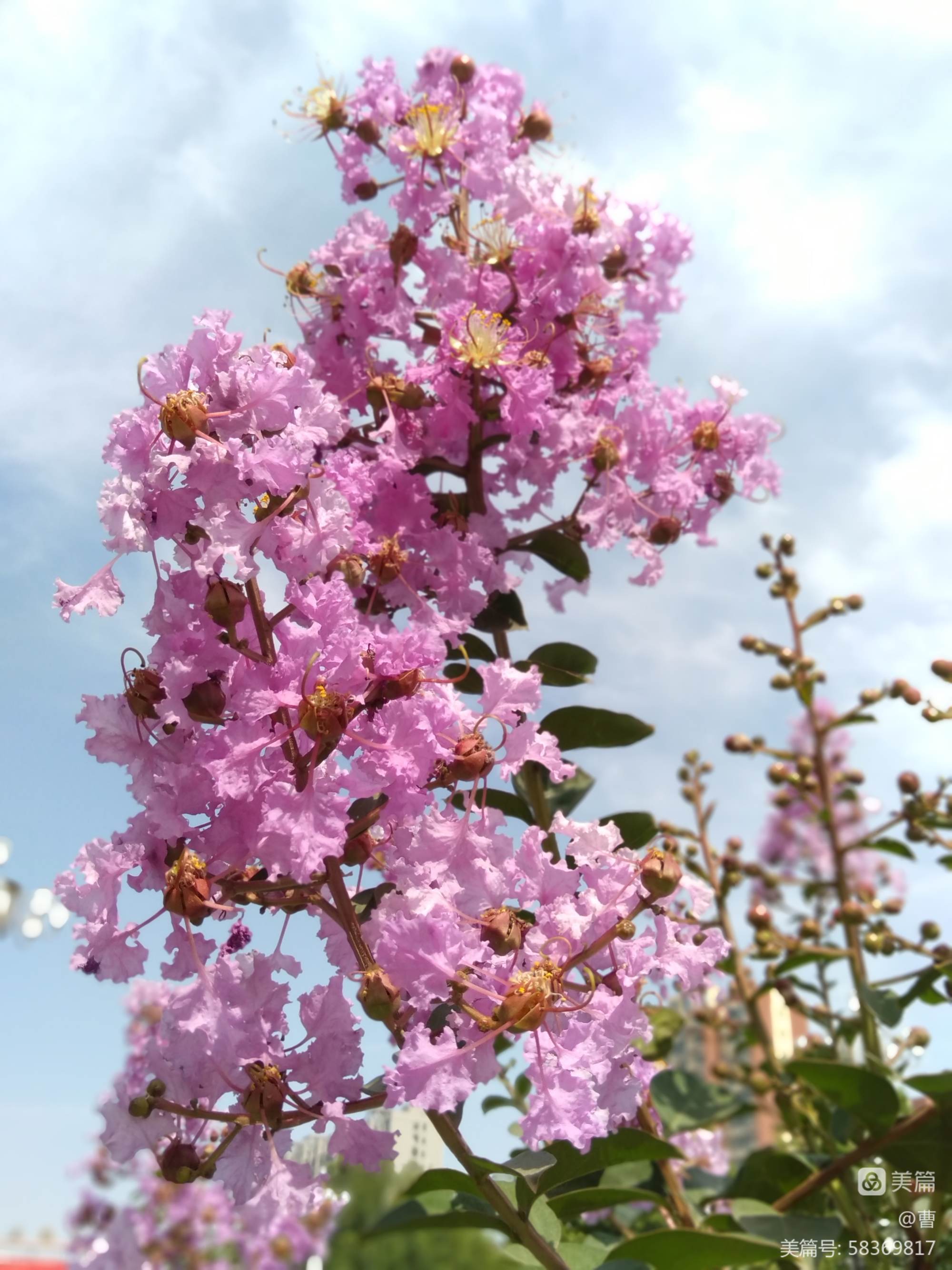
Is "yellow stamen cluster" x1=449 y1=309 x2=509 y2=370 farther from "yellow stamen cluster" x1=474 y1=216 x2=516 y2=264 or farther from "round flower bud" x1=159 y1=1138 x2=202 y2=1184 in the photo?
"round flower bud" x1=159 y1=1138 x2=202 y2=1184

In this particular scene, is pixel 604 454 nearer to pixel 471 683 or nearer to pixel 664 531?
pixel 664 531

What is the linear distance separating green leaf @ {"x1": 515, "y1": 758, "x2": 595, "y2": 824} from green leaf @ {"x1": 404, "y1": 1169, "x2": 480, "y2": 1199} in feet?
1.55

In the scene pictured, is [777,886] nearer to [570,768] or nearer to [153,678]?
[570,768]

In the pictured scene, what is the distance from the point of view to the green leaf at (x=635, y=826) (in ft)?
4.75

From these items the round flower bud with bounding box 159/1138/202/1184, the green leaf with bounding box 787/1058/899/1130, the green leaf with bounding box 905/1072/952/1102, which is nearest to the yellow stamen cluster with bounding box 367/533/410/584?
the round flower bud with bounding box 159/1138/202/1184

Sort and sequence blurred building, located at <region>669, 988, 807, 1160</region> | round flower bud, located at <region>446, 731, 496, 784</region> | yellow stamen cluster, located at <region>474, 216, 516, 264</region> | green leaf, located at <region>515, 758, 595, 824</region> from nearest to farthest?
1. round flower bud, located at <region>446, 731, 496, 784</region>
2. green leaf, located at <region>515, 758, 595, 824</region>
3. yellow stamen cluster, located at <region>474, 216, 516, 264</region>
4. blurred building, located at <region>669, 988, 807, 1160</region>

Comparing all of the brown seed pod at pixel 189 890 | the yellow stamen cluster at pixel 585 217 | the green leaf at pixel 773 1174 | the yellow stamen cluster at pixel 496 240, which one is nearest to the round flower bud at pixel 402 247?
the yellow stamen cluster at pixel 496 240

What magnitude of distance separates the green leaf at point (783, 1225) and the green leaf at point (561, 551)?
0.88m

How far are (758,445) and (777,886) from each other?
1047 mm

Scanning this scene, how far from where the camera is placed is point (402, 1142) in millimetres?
1075

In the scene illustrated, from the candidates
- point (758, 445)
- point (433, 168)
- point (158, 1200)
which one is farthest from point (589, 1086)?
point (158, 1200)

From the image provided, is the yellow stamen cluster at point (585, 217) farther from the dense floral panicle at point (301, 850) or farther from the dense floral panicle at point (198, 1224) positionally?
the dense floral panicle at point (198, 1224)

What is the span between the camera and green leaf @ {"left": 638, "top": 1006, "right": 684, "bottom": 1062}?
168 cm

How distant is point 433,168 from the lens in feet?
5.44
